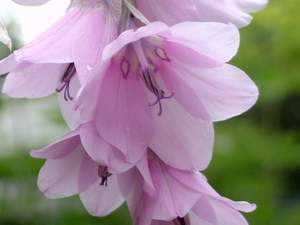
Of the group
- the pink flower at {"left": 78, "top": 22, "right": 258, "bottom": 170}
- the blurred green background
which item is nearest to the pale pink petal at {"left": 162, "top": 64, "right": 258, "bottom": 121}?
the pink flower at {"left": 78, "top": 22, "right": 258, "bottom": 170}

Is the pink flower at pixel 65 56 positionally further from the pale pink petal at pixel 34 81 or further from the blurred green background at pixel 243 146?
the blurred green background at pixel 243 146

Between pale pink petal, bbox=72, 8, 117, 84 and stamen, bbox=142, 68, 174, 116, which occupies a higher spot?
pale pink petal, bbox=72, 8, 117, 84

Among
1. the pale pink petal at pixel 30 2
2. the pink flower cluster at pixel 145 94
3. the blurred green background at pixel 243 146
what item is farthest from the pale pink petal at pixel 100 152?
the blurred green background at pixel 243 146

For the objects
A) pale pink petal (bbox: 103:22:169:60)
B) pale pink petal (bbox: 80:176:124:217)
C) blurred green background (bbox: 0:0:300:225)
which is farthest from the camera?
blurred green background (bbox: 0:0:300:225)

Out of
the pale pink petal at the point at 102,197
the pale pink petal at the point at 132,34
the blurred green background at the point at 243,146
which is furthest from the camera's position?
the blurred green background at the point at 243,146

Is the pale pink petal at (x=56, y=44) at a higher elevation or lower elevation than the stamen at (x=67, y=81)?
higher

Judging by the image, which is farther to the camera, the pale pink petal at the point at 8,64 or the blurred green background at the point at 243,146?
the blurred green background at the point at 243,146

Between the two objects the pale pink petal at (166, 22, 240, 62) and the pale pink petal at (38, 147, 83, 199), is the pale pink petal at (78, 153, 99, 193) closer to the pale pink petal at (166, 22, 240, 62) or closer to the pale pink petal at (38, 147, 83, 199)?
the pale pink petal at (38, 147, 83, 199)

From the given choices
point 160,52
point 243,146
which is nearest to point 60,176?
point 160,52
